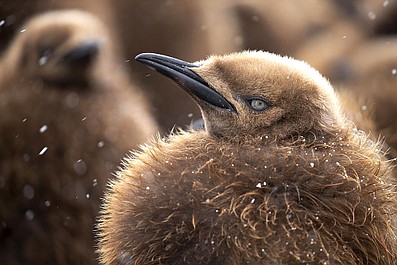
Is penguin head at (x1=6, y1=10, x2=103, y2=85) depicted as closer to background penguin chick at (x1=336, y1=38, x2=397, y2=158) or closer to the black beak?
background penguin chick at (x1=336, y1=38, x2=397, y2=158)

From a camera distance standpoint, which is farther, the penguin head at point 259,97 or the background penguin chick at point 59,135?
the background penguin chick at point 59,135

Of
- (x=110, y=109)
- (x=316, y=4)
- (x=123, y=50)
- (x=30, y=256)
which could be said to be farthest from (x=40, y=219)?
(x=316, y=4)

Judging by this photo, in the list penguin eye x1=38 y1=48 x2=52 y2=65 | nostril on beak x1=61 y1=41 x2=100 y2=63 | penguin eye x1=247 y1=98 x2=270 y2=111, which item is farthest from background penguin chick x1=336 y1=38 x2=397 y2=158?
penguin eye x1=247 y1=98 x2=270 y2=111

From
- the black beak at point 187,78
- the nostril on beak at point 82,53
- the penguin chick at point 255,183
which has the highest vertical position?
the nostril on beak at point 82,53

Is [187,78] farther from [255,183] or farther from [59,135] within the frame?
[59,135]

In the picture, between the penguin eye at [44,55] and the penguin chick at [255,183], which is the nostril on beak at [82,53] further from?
the penguin chick at [255,183]

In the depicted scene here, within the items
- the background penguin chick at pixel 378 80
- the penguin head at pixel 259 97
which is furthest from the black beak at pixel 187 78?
the background penguin chick at pixel 378 80

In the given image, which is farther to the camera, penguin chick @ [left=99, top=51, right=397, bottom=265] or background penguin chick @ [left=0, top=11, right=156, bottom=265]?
background penguin chick @ [left=0, top=11, right=156, bottom=265]
